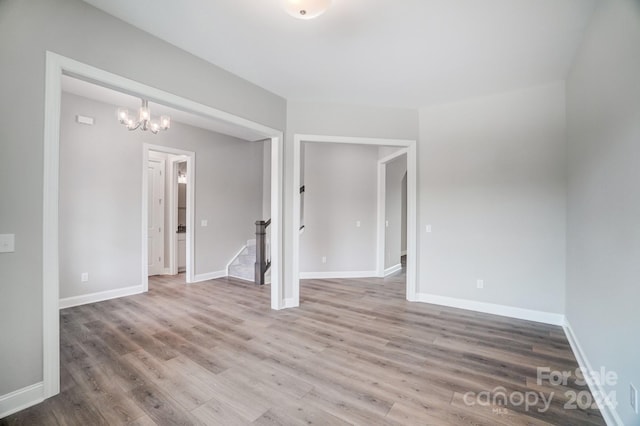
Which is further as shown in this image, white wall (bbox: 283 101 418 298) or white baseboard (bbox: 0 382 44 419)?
white wall (bbox: 283 101 418 298)

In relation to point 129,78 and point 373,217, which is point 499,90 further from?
point 129,78

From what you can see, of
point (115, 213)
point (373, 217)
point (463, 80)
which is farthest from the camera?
point (373, 217)

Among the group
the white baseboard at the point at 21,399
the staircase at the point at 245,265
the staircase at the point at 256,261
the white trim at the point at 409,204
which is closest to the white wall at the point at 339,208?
the staircase at the point at 256,261

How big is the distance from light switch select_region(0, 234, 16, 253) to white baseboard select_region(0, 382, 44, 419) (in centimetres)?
92

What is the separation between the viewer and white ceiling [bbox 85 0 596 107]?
6.84 ft

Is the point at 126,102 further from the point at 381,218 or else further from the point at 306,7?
the point at 381,218

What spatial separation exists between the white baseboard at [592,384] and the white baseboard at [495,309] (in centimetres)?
23

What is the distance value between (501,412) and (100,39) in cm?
401

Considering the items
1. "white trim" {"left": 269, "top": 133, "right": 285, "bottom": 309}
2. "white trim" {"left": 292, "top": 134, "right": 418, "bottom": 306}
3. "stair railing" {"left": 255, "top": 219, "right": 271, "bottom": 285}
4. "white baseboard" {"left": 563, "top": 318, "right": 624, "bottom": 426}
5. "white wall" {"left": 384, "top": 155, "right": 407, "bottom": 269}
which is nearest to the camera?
"white baseboard" {"left": 563, "top": 318, "right": 624, "bottom": 426}

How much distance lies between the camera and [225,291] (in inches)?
184

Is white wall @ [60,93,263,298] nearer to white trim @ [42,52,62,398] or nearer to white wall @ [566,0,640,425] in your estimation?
white trim @ [42,52,62,398]

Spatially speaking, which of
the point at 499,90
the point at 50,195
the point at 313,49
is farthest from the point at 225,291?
the point at 499,90

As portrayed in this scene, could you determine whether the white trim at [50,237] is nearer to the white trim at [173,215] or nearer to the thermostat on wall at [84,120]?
the thermostat on wall at [84,120]

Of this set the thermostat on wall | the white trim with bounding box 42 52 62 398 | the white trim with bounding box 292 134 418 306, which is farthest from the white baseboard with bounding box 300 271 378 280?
the thermostat on wall
